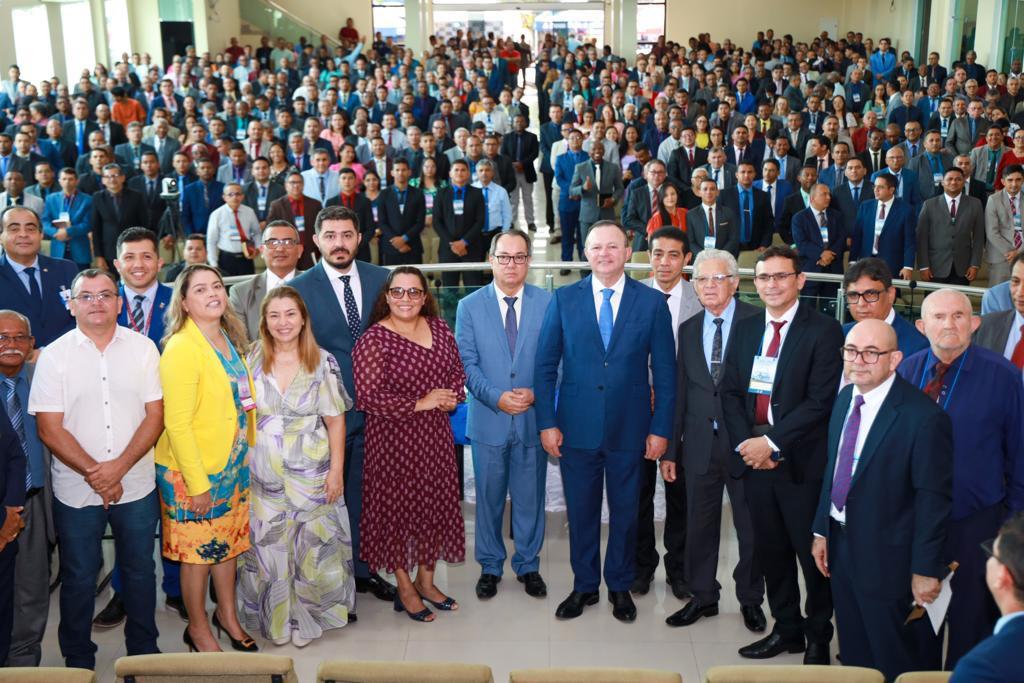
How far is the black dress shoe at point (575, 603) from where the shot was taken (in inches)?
175

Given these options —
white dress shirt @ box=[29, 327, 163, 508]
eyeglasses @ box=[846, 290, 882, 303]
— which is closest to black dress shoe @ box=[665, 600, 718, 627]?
eyeglasses @ box=[846, 290, 882, 303]

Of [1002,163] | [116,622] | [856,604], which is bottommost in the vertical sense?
[116,622]

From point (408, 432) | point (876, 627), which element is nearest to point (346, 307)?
point (408, 432)

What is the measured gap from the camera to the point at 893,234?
8.48 metres

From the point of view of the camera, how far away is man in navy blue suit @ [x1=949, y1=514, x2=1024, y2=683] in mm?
1969

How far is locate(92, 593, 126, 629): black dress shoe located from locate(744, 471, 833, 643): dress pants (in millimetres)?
2832

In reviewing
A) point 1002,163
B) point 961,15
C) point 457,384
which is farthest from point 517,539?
point 961,15

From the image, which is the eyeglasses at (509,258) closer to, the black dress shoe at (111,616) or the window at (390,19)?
the black dress shoe at (111,616)

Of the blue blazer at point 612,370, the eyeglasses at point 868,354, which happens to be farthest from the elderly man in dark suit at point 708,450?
the eyeglasses at point 868,354

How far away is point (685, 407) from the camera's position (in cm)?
434

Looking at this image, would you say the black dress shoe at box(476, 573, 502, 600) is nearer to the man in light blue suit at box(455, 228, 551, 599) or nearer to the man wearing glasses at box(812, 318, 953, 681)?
the man in light blue suit at box(455, 228, 551, 599)

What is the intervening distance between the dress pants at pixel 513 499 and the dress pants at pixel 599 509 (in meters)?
0.22

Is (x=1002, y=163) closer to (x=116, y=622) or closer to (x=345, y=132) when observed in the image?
(x=345, y=132)

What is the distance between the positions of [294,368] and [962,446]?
260 cm
